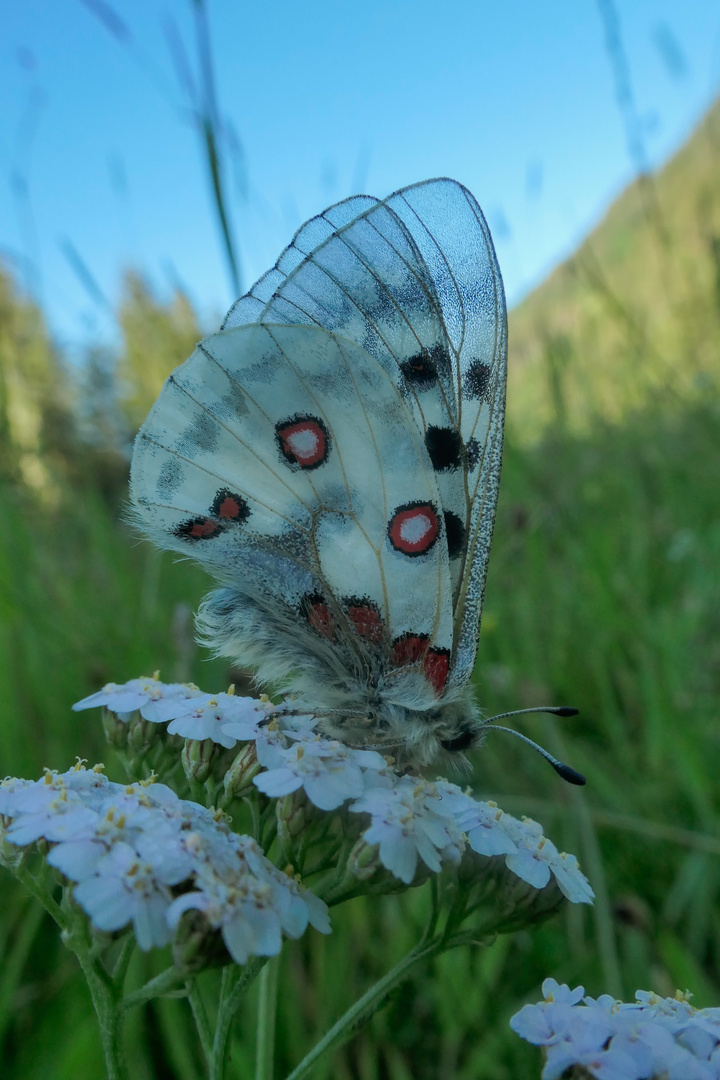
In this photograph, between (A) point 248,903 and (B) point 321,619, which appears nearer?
(A) point 248,903

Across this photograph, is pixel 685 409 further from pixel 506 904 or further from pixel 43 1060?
pixel 43 1060

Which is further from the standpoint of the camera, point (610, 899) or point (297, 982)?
point (610, 899)

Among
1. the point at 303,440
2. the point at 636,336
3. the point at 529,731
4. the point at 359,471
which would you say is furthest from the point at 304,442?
the point at 636,336

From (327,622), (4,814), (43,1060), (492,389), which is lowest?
(43,1060)

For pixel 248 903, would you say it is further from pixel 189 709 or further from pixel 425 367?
pixel 425 367

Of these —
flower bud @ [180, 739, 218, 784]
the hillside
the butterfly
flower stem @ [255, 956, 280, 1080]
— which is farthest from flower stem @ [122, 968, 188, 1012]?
the hillside

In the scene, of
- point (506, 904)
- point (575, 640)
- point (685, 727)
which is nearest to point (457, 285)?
point (506, 904)

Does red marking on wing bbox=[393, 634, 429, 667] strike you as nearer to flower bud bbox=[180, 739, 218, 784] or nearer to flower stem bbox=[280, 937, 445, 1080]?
flower bud bbox=[180, 739, 218, 784]

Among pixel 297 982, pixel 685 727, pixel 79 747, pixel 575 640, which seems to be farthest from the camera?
pixel 575 640
